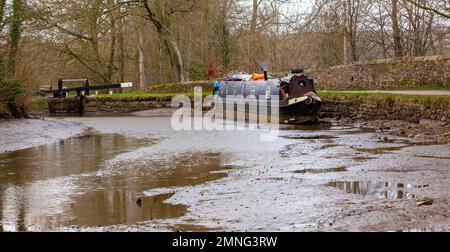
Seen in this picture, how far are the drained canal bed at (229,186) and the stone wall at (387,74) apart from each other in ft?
22.6

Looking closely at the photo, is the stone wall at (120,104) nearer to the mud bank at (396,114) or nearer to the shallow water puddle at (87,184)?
the mud bank at (396,114)

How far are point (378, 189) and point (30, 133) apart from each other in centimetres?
1252

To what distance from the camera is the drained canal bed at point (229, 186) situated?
25.5ft

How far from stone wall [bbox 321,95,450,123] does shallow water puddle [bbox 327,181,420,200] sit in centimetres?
848

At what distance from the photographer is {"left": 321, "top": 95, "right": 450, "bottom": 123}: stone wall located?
59.8 feet

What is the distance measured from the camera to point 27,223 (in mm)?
8125

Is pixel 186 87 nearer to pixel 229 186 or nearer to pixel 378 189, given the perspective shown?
pixel 229 186

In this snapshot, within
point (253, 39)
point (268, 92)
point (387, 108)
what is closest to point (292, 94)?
point (268, 92)

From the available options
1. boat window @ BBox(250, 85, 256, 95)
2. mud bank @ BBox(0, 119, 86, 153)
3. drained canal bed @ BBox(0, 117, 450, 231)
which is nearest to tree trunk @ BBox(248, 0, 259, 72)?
boat window @ BBox(250, 85, 256, 95)

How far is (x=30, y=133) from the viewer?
62.9 ft

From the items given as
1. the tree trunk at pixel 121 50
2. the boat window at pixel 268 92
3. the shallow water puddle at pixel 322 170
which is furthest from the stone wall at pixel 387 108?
the tree trunk at pixel 121 50
